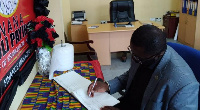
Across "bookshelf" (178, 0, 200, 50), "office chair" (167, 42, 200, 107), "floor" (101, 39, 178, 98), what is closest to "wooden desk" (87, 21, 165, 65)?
"floor" (101, 39, 178, 98)

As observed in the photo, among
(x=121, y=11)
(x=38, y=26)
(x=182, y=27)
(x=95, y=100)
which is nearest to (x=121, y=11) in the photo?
(x=121, y=11)

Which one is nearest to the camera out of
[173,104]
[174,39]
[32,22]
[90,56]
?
[173,104]

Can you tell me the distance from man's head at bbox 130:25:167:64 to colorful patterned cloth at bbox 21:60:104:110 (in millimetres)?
559

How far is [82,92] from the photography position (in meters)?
1.40

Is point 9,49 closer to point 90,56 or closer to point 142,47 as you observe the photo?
point 142,47

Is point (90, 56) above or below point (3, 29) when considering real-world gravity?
below

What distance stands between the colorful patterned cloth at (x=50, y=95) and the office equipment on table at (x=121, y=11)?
287 centimetres

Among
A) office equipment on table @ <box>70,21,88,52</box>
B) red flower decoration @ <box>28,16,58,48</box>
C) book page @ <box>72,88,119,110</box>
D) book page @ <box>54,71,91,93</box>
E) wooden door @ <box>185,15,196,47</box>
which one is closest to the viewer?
book page @ <box>72,88,119,110</box>

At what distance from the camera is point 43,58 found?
171 cm

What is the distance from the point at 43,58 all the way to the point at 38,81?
0.67ft

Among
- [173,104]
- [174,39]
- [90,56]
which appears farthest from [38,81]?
[174,39]

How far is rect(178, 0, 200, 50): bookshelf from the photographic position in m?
4.67

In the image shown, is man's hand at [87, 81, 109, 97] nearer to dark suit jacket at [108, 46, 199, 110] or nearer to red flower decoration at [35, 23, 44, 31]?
dark suit jacket at [108, 46, 199, 110]

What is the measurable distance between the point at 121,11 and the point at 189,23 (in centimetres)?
185
